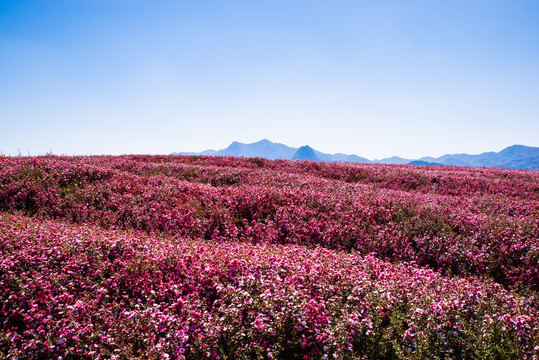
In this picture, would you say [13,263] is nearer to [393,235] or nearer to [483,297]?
[483,297]

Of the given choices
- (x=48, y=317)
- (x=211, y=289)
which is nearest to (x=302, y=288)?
(x=211, y=289)

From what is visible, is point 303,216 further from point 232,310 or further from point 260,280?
point 232,310

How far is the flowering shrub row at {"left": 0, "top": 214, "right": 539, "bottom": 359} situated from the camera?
Result: 3570mm

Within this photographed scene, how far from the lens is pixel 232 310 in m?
3.83

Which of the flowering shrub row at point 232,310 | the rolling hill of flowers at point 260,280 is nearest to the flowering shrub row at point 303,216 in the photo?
the rolling hill of flowers at point 260,280

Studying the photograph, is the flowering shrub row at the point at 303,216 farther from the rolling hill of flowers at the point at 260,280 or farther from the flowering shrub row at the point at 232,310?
the flowering shrub row at the point at 232,310

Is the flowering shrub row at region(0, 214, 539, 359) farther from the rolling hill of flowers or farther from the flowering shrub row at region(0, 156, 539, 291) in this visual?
the flowering shrub row at region(0, 156, 539, 291)

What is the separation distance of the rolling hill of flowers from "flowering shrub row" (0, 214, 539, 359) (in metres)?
0.03

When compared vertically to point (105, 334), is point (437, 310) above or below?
above

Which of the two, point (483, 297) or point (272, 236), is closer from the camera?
point (483, 297)

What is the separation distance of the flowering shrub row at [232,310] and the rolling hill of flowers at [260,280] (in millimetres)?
27

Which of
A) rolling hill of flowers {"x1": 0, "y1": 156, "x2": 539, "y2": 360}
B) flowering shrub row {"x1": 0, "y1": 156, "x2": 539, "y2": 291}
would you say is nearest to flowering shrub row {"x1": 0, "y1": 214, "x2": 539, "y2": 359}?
rolling hill of flowers {"x1": 0, "y1": 156, "x2": 539, "y2": 360}

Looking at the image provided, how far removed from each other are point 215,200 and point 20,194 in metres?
7.20

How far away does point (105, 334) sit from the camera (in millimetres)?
3932
